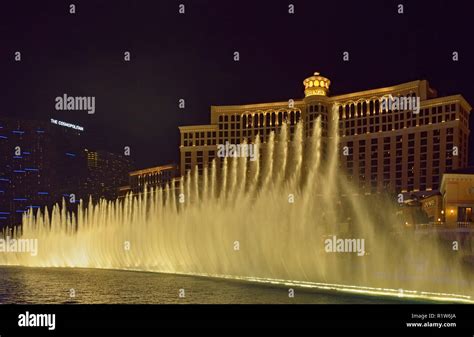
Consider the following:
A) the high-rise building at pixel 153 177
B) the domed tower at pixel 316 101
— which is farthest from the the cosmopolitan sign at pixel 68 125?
the domed tower at pixel 316 101

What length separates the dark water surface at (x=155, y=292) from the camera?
18.0 meters

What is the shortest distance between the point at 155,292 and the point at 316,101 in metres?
71.9

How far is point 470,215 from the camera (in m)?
Result: 47.9

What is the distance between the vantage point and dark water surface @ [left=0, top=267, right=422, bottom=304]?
59.2 ft

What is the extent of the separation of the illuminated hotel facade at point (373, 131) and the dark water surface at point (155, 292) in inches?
2403

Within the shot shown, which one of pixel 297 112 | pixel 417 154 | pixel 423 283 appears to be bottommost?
pixel 423 283

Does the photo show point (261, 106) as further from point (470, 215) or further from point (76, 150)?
point (76, 150)

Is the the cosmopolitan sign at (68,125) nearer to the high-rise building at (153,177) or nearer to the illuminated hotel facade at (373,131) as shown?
the high-rise building at (153,177)

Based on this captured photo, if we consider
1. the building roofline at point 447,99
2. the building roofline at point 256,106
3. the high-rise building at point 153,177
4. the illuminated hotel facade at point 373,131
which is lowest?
the high-rise building at point 153,177

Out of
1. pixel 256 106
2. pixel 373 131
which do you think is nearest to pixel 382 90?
pixel 373 131

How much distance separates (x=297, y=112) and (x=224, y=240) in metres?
65.3

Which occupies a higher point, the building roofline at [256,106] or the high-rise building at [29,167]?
the building roofline at [256,106]

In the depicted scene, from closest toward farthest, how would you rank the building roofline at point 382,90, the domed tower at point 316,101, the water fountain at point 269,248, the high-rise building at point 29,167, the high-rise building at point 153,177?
the water fountain at point 269,248 → the building roofline at point 382,90 → the domed tower at point 316,101 → the high-rise building at point 153,177 → the high-rise building at point 29,167
